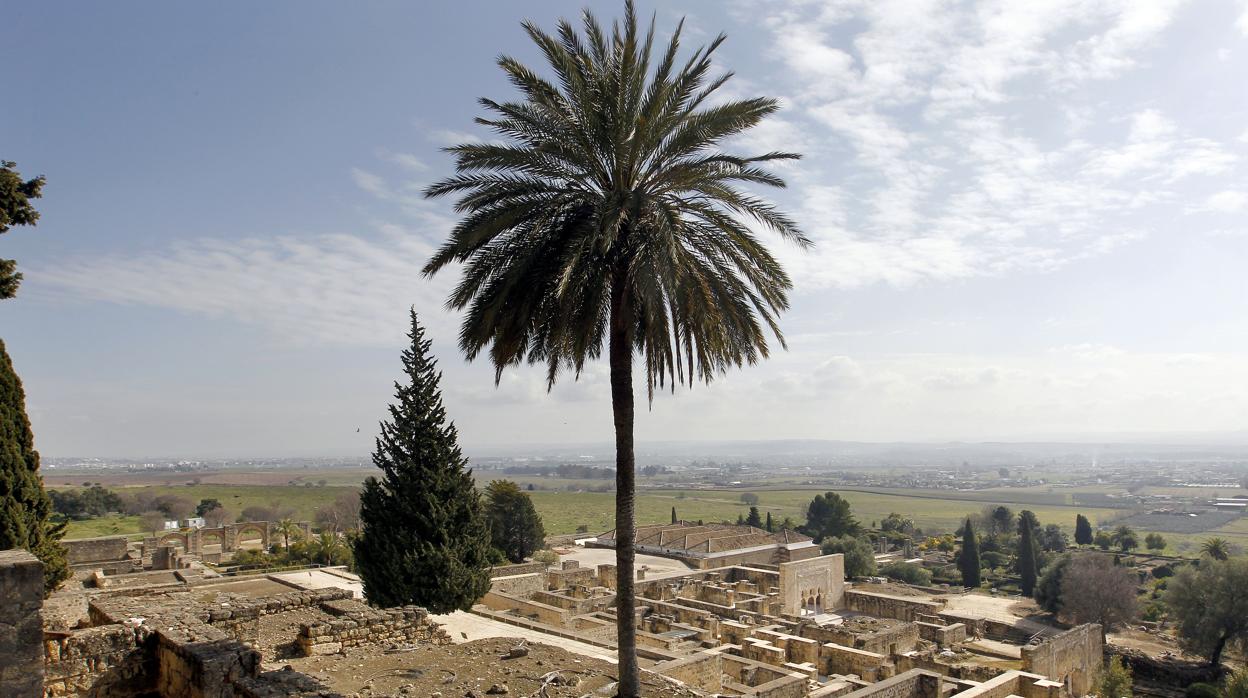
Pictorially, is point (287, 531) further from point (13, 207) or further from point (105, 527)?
point (13, 207)

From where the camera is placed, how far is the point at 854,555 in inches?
2004

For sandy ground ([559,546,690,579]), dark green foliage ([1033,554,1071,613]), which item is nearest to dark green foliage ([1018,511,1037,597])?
dark green foliage ([1033,554,1071,613])

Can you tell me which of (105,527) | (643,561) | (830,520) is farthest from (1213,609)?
(105,527)

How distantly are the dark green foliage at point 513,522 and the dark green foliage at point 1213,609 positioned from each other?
3452cm

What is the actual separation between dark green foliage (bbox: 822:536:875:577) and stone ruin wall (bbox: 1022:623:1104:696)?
19983 mm

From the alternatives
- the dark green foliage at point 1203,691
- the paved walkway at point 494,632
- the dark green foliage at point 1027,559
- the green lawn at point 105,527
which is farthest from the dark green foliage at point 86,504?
the dark green foliage at point 1203,691

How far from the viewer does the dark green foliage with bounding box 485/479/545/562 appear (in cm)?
3788

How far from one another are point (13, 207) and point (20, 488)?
25.7ft

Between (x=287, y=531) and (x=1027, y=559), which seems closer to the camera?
(x=287, y=531)

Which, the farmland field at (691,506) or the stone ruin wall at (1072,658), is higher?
the stone ruin wall at (1072,658)

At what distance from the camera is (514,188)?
9602 millimetres

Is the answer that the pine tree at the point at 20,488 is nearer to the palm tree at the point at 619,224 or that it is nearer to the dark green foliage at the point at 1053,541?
the palm tree at the point at 619,224

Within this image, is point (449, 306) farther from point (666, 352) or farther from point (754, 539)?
point (754, 539)

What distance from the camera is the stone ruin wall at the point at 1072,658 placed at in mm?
23875
